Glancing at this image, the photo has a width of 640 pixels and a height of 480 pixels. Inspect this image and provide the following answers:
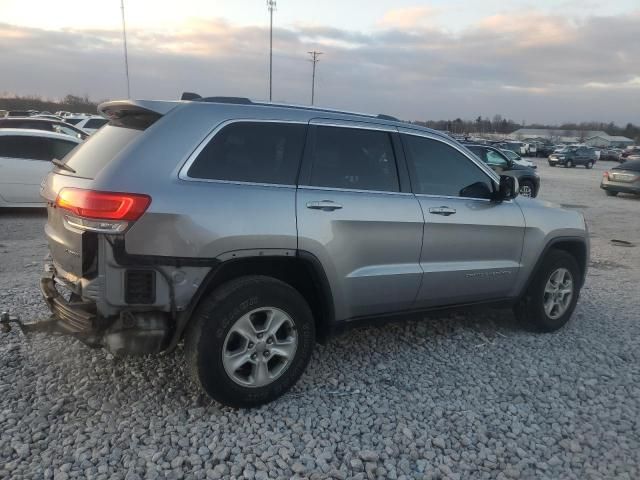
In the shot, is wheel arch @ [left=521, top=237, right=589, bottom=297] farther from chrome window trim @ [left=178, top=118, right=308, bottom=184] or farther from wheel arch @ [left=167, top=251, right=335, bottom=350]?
chrome window trim @ [left=178, top=118, right=308, bottom=184]

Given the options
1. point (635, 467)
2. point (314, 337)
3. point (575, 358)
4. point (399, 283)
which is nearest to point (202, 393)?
point (314, 337)

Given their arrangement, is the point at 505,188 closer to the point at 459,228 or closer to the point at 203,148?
the point at 459,228

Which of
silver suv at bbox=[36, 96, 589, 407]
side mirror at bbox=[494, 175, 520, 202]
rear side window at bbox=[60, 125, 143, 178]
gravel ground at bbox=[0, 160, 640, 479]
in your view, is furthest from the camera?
side mirror at bbox=[494, 175, 520, 202]

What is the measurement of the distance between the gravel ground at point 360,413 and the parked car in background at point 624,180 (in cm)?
1690

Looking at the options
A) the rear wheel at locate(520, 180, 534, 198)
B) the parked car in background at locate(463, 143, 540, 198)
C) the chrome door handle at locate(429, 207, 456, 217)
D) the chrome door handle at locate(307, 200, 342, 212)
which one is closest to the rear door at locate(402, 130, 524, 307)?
the chrome door handle at locate(429, 207, 456, 217)

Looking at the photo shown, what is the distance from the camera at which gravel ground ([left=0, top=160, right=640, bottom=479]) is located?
298 centimetres

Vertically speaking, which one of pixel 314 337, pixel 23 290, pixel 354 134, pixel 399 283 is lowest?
pixel 23 290

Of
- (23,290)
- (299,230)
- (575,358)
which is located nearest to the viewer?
(299,230)

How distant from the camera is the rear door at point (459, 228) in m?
4.22

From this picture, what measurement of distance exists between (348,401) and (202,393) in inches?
37.2

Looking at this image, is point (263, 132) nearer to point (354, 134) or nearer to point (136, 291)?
point (354, 134)

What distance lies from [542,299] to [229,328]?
3029mm

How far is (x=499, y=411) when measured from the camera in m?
3.64

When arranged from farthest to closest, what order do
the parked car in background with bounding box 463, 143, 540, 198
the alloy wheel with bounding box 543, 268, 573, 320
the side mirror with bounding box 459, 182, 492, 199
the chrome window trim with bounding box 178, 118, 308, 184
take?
1. the parked car in background with bounding box 463, 143, 540, 198
2. the alloy wheel with bounding box 543, 268, 573, 320
3. the side mirror with bounding box 459, 182, 492, 199
4. the chrome window trim with bounding box 178, 118, 308, 184
